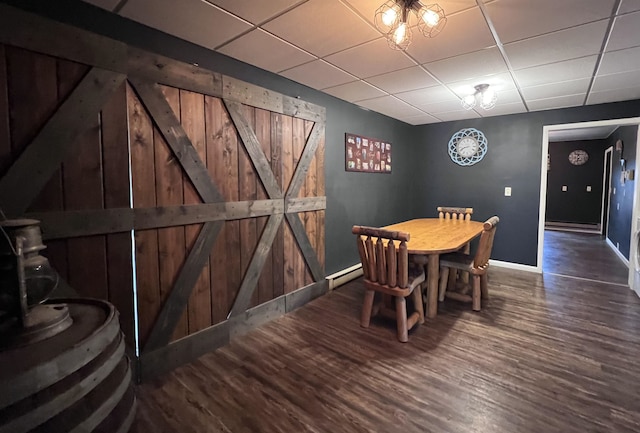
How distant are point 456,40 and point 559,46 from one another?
794 mm

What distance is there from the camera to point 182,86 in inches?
84.4

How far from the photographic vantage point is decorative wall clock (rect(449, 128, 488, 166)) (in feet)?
15.7

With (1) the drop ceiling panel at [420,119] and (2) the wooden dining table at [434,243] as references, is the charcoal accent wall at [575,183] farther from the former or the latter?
(2) the wooden dining table at [434,243]

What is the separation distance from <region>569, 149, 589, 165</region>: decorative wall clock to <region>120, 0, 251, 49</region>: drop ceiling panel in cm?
957

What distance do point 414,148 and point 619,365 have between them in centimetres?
399

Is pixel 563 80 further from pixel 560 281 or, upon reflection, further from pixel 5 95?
pixel 5 95

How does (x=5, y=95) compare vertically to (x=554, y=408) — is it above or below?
above

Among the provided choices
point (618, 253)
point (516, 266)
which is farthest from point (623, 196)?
point (516, 266)

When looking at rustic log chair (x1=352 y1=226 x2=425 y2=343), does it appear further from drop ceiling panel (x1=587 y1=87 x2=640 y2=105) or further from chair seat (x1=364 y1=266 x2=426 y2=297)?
drop ceiling panel (x1=587 y1=87 x2=640 y2=105)

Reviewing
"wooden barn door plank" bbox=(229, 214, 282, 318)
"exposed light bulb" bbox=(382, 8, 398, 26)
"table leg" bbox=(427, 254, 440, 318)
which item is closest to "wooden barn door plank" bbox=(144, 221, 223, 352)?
"wooden barn door plank" bbox=(229, 214, 282, 318)

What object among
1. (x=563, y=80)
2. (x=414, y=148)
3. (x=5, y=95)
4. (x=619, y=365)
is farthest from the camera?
(x=414, y=148)

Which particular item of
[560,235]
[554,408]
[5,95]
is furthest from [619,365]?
[560,235]

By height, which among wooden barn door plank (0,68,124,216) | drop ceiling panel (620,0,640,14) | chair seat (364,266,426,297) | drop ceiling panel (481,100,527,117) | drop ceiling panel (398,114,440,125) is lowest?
chair seat (364,266,426,297)

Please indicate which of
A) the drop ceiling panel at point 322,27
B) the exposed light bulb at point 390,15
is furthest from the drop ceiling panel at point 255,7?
the exposed light bulb at point 390,15
